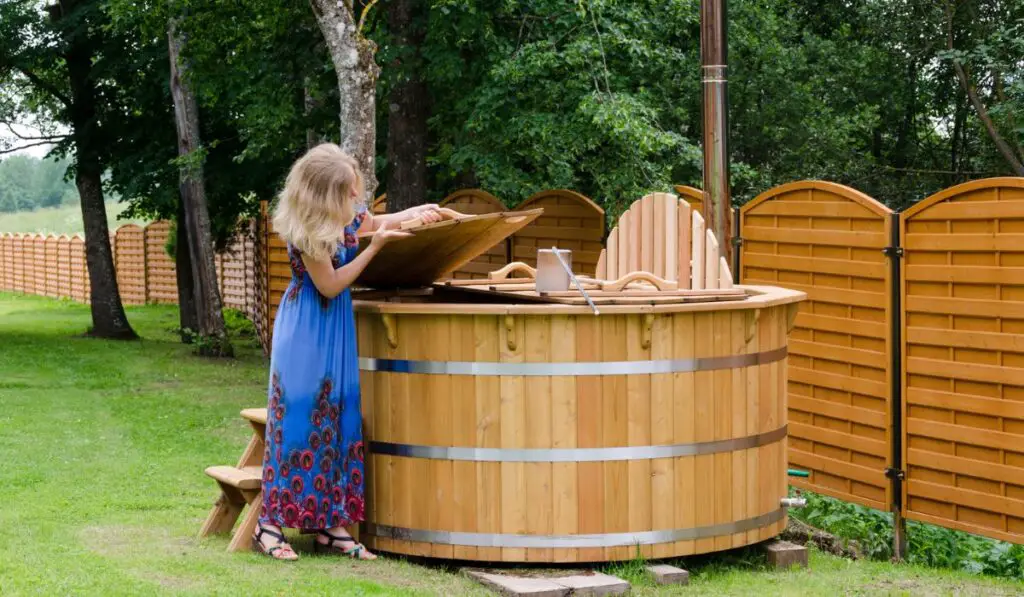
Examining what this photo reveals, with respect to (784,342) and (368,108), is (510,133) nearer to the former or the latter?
(368,108)

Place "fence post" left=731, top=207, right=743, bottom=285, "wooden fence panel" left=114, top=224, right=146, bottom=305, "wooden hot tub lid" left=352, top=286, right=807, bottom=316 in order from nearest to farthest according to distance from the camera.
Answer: "wooden hot tub lid" left=352, top=286, right=807, bottom=316 → "fence post" left=731, top=207, right=743, bottom=285 → "wooden fence panel" left=114, top=224, right=146, bottom=305

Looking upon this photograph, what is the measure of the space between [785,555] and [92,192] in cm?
1656

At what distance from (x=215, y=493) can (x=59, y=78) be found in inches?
654

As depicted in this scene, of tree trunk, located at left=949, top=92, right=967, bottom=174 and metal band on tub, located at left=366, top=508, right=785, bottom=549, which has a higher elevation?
tree trunk, located at left=949, top=92, right=967, bottom=174

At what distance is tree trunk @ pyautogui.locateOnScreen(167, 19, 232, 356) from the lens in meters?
17.0

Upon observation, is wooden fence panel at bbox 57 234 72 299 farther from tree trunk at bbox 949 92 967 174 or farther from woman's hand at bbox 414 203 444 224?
woman's hand at bbox 414 203 444 224

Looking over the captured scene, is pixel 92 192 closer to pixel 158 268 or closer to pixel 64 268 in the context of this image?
pixel 158 268

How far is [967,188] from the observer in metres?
6.83

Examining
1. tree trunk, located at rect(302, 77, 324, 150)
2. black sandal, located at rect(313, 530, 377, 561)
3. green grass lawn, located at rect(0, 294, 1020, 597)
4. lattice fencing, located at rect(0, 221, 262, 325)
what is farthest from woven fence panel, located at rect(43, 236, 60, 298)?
black sandal, located at rect(313, 530, 377, 561)

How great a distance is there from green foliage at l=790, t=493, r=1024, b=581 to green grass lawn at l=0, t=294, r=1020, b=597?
852mm

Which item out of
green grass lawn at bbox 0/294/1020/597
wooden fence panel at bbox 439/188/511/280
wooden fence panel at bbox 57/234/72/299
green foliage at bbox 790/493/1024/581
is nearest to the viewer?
green grass lawn at bbox 0/294/1020/597

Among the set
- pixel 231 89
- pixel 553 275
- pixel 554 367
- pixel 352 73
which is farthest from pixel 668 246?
pixel 231 89

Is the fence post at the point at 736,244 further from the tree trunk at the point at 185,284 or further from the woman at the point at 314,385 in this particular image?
the tree trunk at the point at 185,284

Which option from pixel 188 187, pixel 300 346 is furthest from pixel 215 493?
pixel 188 187
